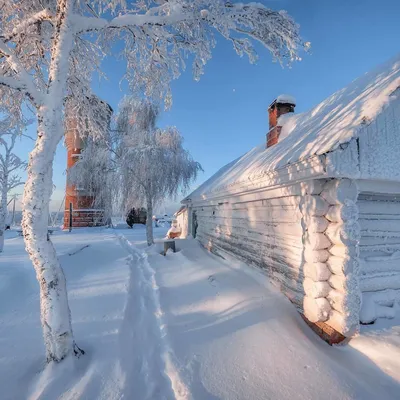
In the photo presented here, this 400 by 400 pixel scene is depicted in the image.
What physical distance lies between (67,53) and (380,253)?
5578 mm

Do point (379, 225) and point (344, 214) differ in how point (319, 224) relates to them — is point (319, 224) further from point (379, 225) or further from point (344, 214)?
point (379, 225)

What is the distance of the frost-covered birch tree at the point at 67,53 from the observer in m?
2.78

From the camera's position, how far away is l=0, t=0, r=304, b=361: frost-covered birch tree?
109 inches

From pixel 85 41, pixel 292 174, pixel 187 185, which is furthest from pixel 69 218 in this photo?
pixel 292 174

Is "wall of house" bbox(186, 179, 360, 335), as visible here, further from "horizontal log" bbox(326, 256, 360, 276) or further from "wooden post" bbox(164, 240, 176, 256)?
"wooden post" bbox(164, 240, 176, 256)

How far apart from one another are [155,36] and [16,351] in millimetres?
5071

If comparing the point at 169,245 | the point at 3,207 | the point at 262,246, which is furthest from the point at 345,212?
the point at 3,207

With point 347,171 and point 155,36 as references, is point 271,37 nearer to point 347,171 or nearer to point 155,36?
point 155,36

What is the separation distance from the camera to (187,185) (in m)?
13.3

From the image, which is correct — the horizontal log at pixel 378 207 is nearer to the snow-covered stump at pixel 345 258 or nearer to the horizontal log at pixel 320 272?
the snow-covered stump at pixel 345 258

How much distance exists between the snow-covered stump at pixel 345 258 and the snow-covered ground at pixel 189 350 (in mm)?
405

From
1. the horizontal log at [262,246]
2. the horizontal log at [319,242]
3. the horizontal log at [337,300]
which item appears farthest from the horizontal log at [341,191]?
the horizontal log at [337,300]

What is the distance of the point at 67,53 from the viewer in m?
2.99

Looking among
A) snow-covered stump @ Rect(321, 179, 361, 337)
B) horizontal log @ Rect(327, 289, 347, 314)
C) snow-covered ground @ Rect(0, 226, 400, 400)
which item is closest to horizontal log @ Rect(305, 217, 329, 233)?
snow-covered stump @ Rect(321, 179, 361, 337)
